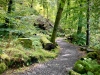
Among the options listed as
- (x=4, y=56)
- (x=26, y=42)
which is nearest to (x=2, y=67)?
(x=4, y=56)

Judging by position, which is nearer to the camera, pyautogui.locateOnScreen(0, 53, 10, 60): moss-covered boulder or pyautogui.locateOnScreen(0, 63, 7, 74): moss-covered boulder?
pyautogui.locateOnScreen(0, 63, 7, 74): moss-covered boulder

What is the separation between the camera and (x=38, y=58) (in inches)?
352

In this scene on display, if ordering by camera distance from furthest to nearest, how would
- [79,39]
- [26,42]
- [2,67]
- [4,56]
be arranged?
[79,39] → [26,42] → [4,56] → [2,67]

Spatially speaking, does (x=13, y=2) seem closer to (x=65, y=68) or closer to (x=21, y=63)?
(x=21, y=63)

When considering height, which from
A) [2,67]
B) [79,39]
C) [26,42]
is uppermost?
[26,42]

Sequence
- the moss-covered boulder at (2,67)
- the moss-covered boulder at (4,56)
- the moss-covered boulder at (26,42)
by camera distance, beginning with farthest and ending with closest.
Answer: the moss-covered boulder at (26,42)
the moss-covered boulder at (4,56)
the moss-covered boulder at (2,67)

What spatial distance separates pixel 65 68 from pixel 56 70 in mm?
633

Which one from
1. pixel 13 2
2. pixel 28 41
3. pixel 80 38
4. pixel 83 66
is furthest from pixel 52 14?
pixel 83 66

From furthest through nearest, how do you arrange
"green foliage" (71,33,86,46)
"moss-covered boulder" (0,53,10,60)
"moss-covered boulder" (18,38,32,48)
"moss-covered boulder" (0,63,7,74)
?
"green foliage" (71,33,86,46), "moss-covered boulder" (18,38,32,48), "moss-covered boulder" (0,53,10,60), "moss-covered boulder" (0,63,7,74)

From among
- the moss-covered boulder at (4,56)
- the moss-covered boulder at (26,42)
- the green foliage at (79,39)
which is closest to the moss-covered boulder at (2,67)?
the moss-covered boulder at (4,56)

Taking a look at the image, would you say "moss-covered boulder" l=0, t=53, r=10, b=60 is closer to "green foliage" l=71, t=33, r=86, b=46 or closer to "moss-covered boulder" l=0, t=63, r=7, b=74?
"moss-covered boulder" l=0, t=63, r=7, b=74

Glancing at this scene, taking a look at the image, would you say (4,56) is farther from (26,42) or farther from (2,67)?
(26,42)

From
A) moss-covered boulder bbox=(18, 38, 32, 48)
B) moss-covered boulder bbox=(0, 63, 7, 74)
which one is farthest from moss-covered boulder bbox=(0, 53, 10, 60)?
moss-covered boulder bbox=(18, 38, 32, 48)

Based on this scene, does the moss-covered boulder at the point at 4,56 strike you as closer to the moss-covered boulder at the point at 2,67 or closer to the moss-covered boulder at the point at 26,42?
the moss-covered boulder at the point at 2,67
